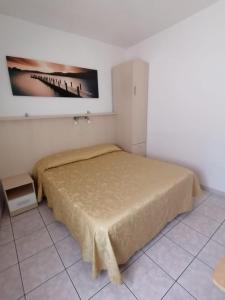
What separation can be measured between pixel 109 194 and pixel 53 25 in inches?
97.9

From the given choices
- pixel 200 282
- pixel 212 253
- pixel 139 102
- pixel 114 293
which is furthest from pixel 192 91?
pixel 114 293

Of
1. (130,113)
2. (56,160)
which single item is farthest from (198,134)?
(56,160)

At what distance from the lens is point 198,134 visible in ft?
7.87

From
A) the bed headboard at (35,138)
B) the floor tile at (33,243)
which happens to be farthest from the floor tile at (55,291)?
the bed headboard at (35,138)

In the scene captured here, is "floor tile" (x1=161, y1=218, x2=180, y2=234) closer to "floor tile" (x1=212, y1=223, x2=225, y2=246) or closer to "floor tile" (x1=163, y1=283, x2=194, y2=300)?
"floor tile" (x1=212, y1=223, x2=225, y2=246)

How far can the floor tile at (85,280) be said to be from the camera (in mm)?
1187

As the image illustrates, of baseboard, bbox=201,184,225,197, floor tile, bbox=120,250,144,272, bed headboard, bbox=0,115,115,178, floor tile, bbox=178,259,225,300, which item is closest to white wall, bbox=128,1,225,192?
baseboard, bbox=201,184,225,197

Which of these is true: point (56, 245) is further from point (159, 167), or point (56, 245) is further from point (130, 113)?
point (130, 113)

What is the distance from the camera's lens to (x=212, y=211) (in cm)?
203

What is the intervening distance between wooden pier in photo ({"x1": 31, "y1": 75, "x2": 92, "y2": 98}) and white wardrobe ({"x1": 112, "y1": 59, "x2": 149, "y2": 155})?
64 cm

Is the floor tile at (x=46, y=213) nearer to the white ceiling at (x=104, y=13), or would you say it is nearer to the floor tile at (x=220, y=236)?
the floor tile at (x=220, y=236)

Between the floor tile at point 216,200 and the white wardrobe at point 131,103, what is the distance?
4.67 feet

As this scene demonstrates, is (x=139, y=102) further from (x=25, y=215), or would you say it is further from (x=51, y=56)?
(x=25, y=215)

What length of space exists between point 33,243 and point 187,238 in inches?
63.4
